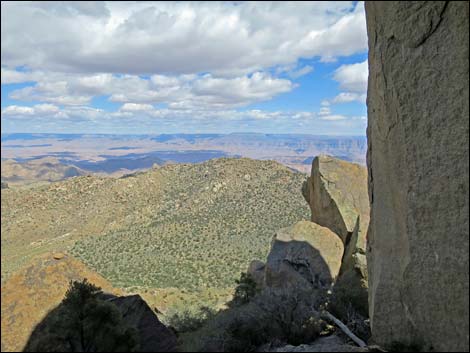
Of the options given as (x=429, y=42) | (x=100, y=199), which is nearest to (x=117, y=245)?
(x=100, y=199)

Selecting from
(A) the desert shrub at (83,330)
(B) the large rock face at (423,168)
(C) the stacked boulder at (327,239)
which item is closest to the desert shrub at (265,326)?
(A) the desert shrub at (83,330)

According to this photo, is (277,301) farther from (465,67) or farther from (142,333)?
(465,67)

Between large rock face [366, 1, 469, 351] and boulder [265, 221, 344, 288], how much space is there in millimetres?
9684

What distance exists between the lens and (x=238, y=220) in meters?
46.9

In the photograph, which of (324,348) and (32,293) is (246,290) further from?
(32,293)

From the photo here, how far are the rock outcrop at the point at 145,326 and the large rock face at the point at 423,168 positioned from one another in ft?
12.5

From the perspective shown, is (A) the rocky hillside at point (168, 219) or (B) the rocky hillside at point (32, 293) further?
(A) the rocky hillside at point (168, 219)

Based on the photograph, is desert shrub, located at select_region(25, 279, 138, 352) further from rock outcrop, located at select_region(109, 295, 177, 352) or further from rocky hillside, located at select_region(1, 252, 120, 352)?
rock outcrop, located at select_region(109, 295, 177, 352)

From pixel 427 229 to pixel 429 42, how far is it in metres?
2.83

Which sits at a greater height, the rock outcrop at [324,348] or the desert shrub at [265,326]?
the rock outcrop at [324,348]

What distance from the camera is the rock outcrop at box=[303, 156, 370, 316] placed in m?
18.5

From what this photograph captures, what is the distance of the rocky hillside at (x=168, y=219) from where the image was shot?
32812 mm

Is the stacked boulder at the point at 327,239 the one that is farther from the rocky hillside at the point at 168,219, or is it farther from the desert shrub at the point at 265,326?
the rocky hillside at the point at 168,219

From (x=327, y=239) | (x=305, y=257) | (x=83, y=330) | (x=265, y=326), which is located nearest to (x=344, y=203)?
(x=327, y=239)
